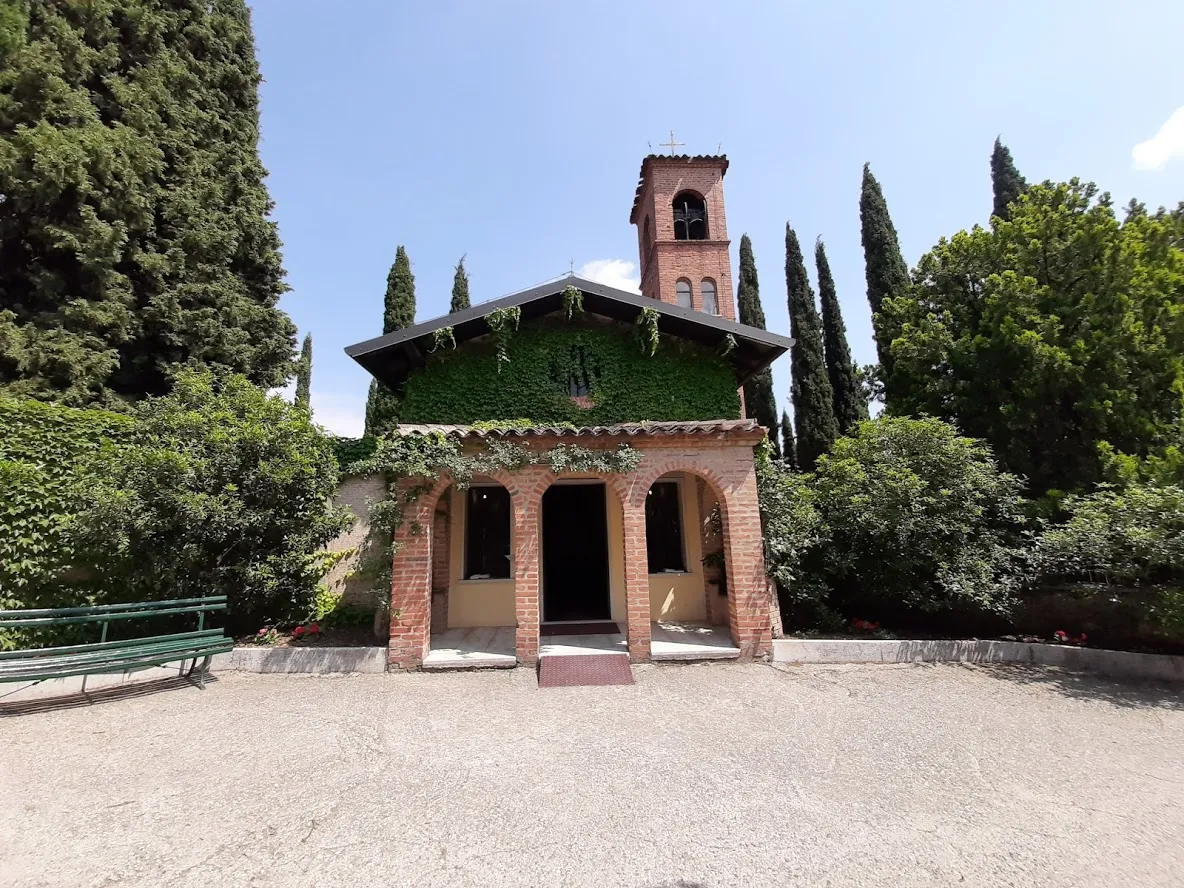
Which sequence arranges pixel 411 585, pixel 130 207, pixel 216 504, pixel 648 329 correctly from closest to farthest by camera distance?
pixel 216 504, pixel 411 585, pixel 648 329, pixel 130 207

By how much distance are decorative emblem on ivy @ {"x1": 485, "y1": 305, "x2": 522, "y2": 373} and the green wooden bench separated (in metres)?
5.78

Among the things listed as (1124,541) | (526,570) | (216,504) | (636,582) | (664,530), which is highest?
(216,504)

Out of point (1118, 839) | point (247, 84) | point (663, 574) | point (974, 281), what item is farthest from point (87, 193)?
point (974, 281)

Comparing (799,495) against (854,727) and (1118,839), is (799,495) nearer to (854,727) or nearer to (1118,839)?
(854,727)

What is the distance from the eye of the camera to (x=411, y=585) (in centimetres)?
685

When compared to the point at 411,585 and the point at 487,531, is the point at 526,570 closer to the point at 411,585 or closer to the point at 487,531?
the point at 411,585

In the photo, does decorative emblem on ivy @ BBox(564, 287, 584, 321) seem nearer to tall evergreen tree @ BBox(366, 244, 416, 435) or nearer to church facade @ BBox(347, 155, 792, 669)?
church facade @ BBox(347, 155, 792, 669)

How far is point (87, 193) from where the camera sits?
9805mm

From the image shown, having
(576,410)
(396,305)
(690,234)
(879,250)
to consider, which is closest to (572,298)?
(576,410)

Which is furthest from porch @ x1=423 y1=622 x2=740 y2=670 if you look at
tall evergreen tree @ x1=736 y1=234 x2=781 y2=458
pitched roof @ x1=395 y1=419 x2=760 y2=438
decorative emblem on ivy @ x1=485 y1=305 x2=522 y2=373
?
tall evergreen tree @ x1=736 y1=234 x2=781 y2=458

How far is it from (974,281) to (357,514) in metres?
16.0

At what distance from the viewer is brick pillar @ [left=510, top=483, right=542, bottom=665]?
6879 millimetres

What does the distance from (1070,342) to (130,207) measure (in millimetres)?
20417

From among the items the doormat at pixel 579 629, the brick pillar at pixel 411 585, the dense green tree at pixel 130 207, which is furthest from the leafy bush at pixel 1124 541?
the dense green tree at pixel 130 207
